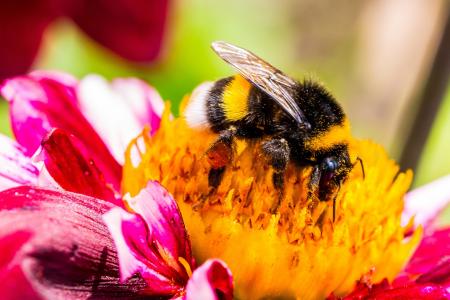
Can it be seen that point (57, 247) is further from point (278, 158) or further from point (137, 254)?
point (278, 158)

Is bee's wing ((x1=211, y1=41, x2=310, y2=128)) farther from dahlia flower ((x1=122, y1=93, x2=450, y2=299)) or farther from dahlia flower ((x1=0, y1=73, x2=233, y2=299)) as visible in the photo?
dahlia flower ((x1=0, y1=73, x2=233, y2=299))

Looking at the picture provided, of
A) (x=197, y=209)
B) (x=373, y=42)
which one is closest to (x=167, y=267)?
(x=197, y=209)

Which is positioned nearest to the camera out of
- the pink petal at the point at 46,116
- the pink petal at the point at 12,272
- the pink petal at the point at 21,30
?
the pink petal at the point at 12,272

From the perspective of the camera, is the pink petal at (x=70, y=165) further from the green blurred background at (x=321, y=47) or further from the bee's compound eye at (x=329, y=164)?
the green blurred background at (x=321, y=47)

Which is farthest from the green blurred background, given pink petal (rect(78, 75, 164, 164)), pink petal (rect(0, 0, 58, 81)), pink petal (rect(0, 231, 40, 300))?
pink petal (rect(0, 231, 40, 300))

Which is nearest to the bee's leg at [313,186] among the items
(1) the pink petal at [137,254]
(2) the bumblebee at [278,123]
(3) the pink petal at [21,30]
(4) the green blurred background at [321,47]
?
(2) the bumblebee at [278,123]

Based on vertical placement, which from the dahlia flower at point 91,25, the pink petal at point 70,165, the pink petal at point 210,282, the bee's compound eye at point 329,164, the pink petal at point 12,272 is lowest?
the pink petal at point 12,272

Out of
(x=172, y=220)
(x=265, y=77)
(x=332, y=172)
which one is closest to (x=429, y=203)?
(x=332, y=172)

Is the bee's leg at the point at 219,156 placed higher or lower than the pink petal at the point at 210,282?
higher
